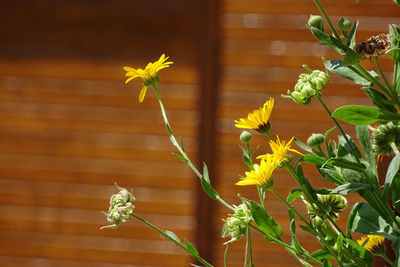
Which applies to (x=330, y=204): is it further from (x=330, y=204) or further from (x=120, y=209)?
(x=120, y=209)

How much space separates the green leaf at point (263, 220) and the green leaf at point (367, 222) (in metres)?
0.06

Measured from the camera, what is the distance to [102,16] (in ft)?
9.46

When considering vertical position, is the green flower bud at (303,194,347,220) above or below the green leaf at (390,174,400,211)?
below

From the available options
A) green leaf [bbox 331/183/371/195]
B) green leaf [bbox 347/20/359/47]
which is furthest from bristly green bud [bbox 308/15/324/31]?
green leaf [bbox 331/183/371/195]

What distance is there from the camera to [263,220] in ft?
1.99

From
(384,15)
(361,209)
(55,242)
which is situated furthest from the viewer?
(55,242)

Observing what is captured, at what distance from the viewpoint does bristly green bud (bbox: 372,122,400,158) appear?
606mm

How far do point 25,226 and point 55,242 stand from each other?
0.45ft

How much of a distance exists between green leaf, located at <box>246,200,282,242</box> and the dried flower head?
14cm

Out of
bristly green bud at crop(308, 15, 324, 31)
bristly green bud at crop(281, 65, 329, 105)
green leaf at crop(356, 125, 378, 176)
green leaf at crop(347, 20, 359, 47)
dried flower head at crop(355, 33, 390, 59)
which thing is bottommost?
green leaf at crop(356, 125, 378, 176)

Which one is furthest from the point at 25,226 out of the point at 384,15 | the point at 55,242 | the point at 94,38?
the point at 384,15

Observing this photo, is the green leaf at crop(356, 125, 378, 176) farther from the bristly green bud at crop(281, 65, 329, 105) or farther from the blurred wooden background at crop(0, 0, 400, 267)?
the blurred wooden background at crop(0, 0, 400, 267)

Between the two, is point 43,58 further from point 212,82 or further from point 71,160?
point 212,82

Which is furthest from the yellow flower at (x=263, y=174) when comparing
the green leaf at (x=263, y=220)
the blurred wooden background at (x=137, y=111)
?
the blurred wooden background at (x=137, y=111)
